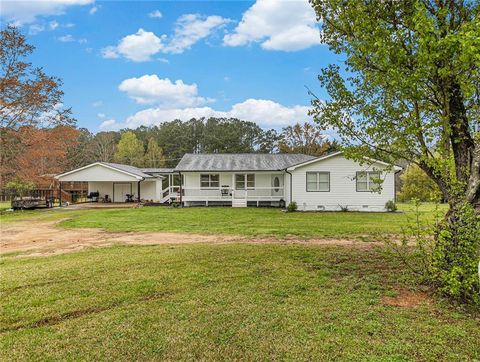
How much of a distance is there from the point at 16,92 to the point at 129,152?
28.5 meters

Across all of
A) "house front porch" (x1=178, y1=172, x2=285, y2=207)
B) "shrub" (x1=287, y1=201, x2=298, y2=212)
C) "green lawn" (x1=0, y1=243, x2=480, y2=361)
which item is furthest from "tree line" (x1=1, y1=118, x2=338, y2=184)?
"green lawn" (x1=0, y1=243, x2=480, y2=361)

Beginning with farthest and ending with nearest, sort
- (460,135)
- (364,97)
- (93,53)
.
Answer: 1. (93,53)
2. (364,97)
3. (460,135)

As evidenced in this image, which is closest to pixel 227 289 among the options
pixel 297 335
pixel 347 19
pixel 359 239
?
pixel 297 335

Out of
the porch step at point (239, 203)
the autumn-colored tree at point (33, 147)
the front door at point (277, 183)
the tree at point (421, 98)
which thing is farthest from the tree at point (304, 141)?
the tree at point (421, 98)

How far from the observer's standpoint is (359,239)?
10039 millimetres

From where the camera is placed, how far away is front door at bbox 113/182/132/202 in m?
29.6

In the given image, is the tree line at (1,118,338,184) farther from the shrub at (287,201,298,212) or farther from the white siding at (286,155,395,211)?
the shrub at (287,201,298,212)

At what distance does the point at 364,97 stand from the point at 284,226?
24.5 feet

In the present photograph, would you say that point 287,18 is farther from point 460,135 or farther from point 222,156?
point 222,156

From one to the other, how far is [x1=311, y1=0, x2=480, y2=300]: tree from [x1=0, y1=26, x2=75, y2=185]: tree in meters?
21.0

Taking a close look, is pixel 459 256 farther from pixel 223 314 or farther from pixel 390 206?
pixel 390 206

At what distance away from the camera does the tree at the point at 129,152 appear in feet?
161

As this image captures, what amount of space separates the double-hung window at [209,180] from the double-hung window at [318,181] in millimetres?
7189

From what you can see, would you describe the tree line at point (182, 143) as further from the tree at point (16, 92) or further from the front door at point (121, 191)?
the tree at point (16, 92)
